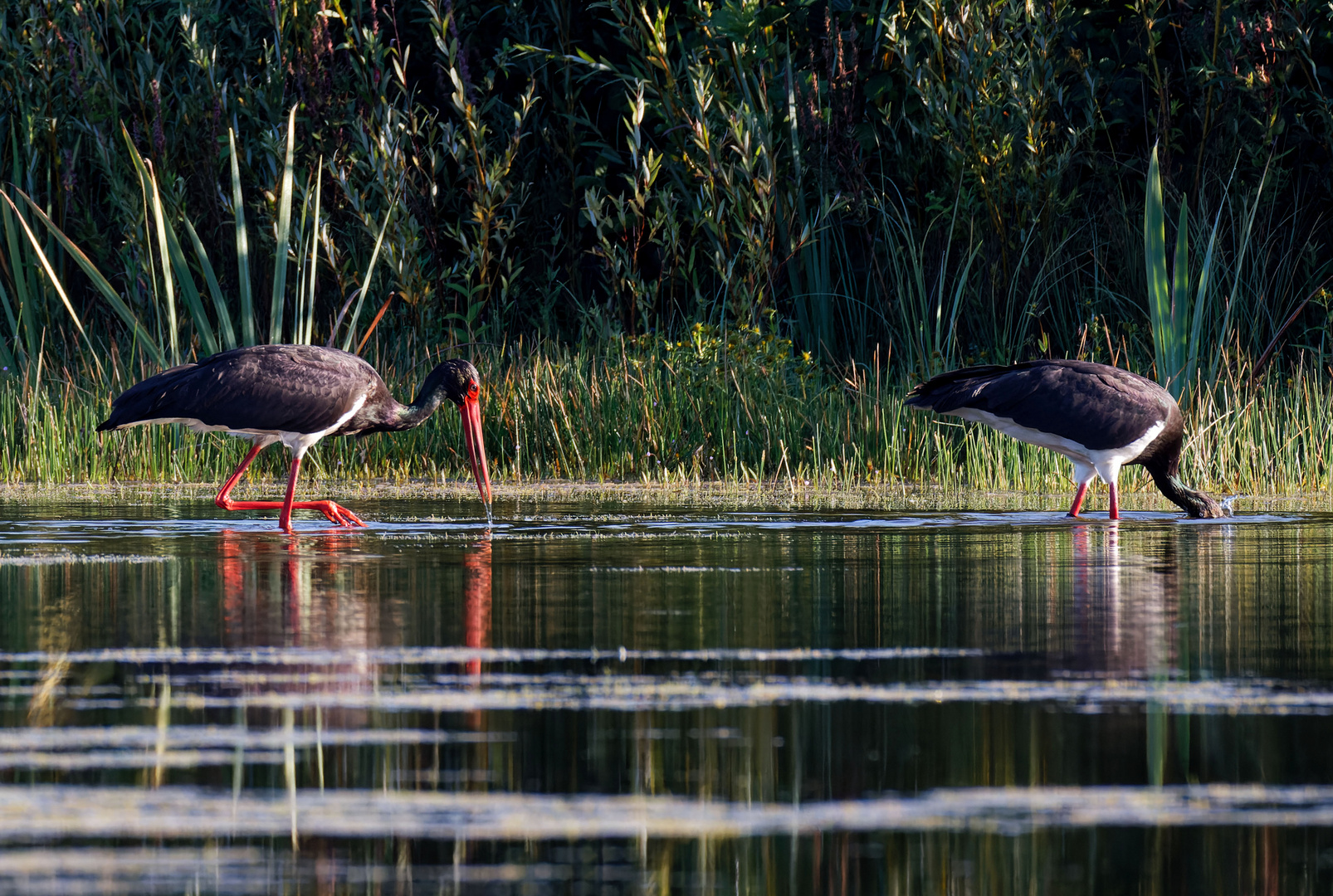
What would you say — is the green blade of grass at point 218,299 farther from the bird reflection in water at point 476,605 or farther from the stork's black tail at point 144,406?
the bird reflection in water at point 476,605

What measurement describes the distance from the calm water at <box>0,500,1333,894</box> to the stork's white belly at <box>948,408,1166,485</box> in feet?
11.0

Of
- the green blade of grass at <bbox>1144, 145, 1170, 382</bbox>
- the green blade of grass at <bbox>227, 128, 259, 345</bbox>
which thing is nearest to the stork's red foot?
the green blade of grass at <bbox>227, 128, 259, 345</bbox>

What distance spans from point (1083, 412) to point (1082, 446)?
257mm

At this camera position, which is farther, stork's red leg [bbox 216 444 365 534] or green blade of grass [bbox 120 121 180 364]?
green blade of grass [bbox 120 121 180 364]

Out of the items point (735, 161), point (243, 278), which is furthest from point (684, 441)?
point (735, 161)

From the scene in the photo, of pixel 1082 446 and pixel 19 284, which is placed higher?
pixel 19 284

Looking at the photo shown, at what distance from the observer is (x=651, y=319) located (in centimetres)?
1802

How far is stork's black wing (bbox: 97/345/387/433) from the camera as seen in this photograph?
34.7ft

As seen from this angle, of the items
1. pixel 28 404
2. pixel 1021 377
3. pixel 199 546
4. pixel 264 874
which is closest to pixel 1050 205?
pixel 1021 377

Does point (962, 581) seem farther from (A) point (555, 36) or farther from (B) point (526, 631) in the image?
(A) point (555, 36)

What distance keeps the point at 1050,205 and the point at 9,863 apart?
45.9 feet

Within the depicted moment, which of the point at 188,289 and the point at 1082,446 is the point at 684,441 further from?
the point at 188,289

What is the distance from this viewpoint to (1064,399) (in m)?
10.8

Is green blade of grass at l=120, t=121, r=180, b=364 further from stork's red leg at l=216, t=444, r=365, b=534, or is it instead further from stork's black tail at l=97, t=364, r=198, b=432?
stork's red leg at l=216, t=444, r=365, b=534
